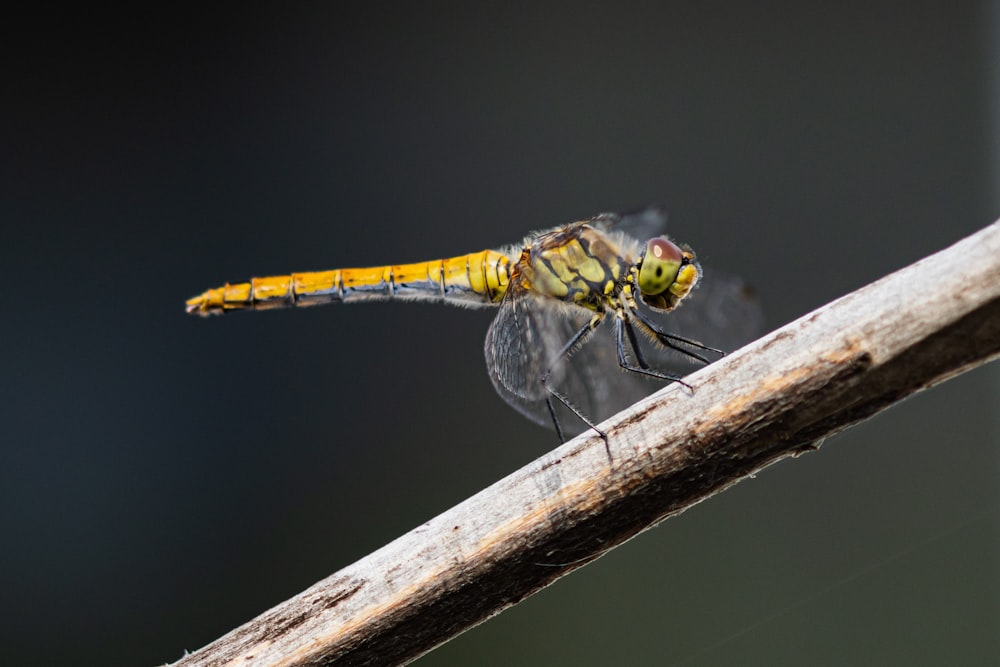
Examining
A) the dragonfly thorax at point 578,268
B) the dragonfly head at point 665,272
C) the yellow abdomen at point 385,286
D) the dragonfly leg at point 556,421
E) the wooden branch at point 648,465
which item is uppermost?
the yellow abdomen at point 385,286

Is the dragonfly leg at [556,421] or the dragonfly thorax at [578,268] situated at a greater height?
the dragonfly thorax at [578,268]

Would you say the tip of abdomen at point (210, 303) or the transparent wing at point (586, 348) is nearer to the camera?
the transparent wing at point (586, 348)

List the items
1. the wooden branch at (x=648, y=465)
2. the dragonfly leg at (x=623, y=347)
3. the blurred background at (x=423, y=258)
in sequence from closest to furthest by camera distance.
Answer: the wooden branch at (x=648, y=465)
the dragonfly leg at (x=623, y=347)
the blurred background at (x=423, y=258)

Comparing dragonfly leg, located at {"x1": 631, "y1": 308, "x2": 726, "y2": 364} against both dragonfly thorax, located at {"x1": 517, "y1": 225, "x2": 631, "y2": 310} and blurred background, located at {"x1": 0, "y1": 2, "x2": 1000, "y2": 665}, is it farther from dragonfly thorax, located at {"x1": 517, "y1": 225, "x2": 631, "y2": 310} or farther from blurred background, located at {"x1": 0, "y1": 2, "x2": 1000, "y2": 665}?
blurred background, located at {"x1": 0, "y1": 2, "x2": 1000, "y2": 665}

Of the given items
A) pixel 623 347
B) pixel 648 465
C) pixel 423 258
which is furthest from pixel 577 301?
pixel 423 258

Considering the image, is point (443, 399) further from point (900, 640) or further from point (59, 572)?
point (900, 640)

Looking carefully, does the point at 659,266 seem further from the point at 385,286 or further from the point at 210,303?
the point at 210,303

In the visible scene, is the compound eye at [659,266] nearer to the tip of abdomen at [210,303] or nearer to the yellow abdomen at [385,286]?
the yellow abdomen at [385,286]

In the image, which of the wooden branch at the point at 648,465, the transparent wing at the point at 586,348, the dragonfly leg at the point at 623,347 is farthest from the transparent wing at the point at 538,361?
the wooden branch at the point at 648,465

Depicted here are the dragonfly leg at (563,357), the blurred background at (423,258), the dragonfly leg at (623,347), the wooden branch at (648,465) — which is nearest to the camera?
the wooden branch at (648,465)
